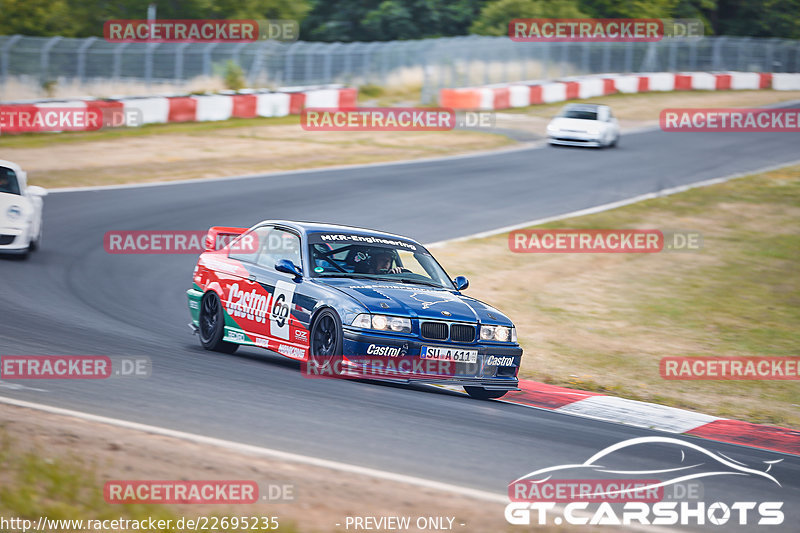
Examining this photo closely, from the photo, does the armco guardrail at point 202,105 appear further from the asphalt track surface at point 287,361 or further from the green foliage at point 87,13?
the green foliage at point 87,13

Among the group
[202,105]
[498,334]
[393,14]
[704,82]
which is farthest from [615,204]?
[393,14]

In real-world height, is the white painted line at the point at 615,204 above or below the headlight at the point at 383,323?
below

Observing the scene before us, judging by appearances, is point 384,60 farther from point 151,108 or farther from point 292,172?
point 292,172

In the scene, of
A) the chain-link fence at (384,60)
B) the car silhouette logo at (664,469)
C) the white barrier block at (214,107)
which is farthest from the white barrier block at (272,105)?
the car silhouette logo at (664,469)

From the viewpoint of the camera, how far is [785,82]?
184 feet

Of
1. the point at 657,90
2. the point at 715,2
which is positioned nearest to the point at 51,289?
the point at 657,90

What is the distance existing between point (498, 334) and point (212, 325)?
3.23 m

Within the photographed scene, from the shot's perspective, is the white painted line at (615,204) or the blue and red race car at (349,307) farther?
the white painted line at (615,204)

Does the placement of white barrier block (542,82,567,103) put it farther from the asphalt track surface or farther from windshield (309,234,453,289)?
windshield (309,234,453,289)

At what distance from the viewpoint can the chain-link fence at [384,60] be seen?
114 ft

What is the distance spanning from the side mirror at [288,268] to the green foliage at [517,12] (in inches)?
2193

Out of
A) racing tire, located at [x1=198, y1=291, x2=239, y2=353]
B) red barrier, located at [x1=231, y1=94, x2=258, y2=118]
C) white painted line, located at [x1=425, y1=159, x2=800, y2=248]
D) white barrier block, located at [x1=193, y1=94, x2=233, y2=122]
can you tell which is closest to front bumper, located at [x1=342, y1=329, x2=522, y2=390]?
racing tire, located at [x1=198, y1=291, x2=239, y2=353]

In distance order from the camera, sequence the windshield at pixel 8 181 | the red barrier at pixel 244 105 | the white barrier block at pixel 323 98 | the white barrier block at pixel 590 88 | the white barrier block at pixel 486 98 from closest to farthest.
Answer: the windshield at pixel 8 181, the red barrier at pixel 244 105, the white barrier block at pixel 323 98, the white barrier block at pixel 486 98, the white barrier block at pixel 590 88

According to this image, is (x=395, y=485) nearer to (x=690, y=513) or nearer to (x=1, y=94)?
(x=690, y=513)
